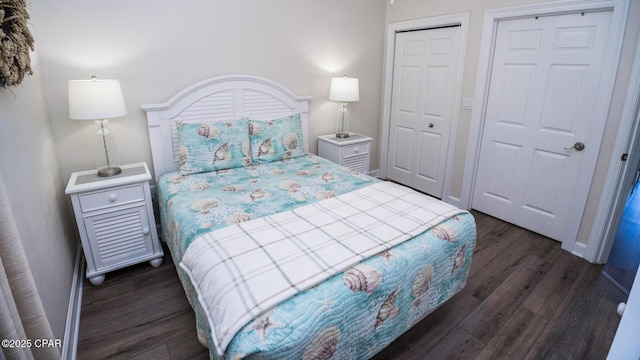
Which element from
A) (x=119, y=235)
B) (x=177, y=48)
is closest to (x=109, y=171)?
(x=119, y=235)

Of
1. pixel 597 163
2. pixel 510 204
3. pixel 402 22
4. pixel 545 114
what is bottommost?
pixel 510 204

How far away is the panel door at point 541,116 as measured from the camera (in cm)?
253

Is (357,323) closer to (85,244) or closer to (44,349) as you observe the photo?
(44,349)

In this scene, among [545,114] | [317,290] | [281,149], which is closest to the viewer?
[317,290]

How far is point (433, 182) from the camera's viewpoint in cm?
383

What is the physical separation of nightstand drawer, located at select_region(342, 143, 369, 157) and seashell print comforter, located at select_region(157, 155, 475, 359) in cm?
84

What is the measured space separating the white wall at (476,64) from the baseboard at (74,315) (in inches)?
137

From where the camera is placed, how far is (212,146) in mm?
2680

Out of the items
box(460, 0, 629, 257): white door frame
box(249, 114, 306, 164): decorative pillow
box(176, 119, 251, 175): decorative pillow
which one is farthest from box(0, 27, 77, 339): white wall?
box(460, 0, 629, 257): white door frame

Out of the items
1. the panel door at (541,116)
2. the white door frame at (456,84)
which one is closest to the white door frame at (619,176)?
the panel door at (541,116)

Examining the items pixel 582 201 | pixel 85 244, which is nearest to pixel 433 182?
pixel 582 201

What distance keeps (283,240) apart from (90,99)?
1.63m

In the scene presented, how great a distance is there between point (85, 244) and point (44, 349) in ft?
4.81

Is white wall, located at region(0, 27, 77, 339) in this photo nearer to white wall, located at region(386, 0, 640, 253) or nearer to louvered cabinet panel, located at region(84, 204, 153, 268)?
louvered cabinet panel, located at region(84, 204, 153, 268)
